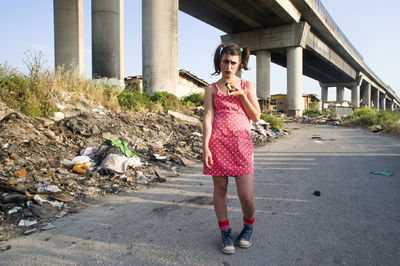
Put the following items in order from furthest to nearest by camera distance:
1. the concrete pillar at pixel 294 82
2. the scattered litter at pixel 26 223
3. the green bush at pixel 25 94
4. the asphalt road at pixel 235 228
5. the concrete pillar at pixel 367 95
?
1. the concrete pillar at pixel 367 95
2. the concrete pillar at pixel 294 82
3. the green bush at pixel 25 94
4. the scattered litter at pixel 26 223
5. the asphalt road at pixel 235 228

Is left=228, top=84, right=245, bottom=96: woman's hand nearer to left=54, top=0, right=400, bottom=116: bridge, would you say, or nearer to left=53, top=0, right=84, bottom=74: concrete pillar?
left=54, top=0, right=400, bottom=116: bridge

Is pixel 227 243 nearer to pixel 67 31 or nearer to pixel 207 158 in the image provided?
pixel 207 158

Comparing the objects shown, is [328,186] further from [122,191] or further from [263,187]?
[122,191]

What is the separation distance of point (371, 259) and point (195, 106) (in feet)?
32.7

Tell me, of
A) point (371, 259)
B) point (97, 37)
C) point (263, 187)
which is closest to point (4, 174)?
point (263, 187)

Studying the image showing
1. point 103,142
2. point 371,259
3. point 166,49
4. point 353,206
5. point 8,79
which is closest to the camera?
point 371,259

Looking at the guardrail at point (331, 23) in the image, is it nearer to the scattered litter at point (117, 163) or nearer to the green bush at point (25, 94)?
the green bush at point (25, 94)

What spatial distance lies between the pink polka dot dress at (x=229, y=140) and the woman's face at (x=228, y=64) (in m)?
0.15

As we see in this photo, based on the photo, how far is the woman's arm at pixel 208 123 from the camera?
203 centimetres

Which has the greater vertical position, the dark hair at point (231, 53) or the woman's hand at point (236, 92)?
the dark hair at point (231, 53)

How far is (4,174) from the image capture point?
11.4 feet

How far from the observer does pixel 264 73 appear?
24297 millimetres

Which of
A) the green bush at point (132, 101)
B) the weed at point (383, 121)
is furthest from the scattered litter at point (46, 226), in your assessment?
the weed at point (383, 121)

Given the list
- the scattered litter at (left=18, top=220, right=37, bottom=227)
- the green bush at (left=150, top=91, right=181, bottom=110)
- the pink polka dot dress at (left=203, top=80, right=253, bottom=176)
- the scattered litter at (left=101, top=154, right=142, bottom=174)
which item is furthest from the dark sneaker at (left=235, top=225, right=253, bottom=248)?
the green bush at (left=150, top=91, right=181, bottom=110)
